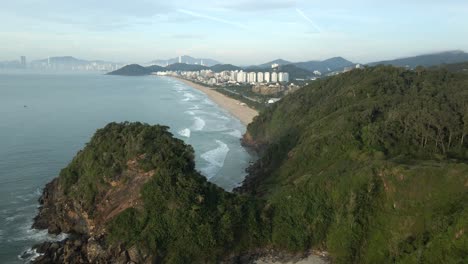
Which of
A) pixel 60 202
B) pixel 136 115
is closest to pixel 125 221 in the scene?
pixel 60 202

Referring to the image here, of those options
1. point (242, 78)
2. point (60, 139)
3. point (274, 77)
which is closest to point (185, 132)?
point (60, 139)

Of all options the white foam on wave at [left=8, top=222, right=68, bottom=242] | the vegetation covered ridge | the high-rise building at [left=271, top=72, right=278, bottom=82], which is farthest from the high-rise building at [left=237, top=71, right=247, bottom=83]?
the white foam on wave at [left=8, top=222, right=68, bottom=242]

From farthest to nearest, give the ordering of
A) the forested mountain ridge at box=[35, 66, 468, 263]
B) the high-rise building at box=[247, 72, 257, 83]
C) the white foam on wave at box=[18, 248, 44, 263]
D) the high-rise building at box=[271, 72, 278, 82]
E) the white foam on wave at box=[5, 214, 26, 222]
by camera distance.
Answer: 1. the high-rise building at box=[247, 72, 257, 83]
2. the high-rise building at box=[271, 72, 278, 82]
3. the white foam on wave at box=[5, 214, 26, 222]
4. the white foam on wave at box=[18, 248, 44, 263]
5. the forested mountain ridge at box=[35, 66, 468, 263]

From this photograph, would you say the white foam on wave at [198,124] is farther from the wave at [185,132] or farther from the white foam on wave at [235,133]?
the white foam on wave at [235,133]

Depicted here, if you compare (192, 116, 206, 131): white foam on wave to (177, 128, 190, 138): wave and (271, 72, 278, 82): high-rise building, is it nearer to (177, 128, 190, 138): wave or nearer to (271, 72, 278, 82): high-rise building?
(177, 128, 190, 138): wave

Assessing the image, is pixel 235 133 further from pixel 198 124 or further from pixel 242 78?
pixel 242 78

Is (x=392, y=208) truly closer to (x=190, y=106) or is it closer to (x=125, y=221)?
(x=125, y=221)

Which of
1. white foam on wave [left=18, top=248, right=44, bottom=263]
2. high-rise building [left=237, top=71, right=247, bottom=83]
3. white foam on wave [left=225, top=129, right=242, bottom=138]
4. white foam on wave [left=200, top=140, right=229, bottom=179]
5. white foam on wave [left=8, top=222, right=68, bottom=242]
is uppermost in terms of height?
high-rise building [left=237, top=71, right=247, bottom=83]

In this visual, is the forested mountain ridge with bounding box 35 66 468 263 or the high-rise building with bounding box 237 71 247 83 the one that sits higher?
the high-rise building with bounding box 237 71 247 83
